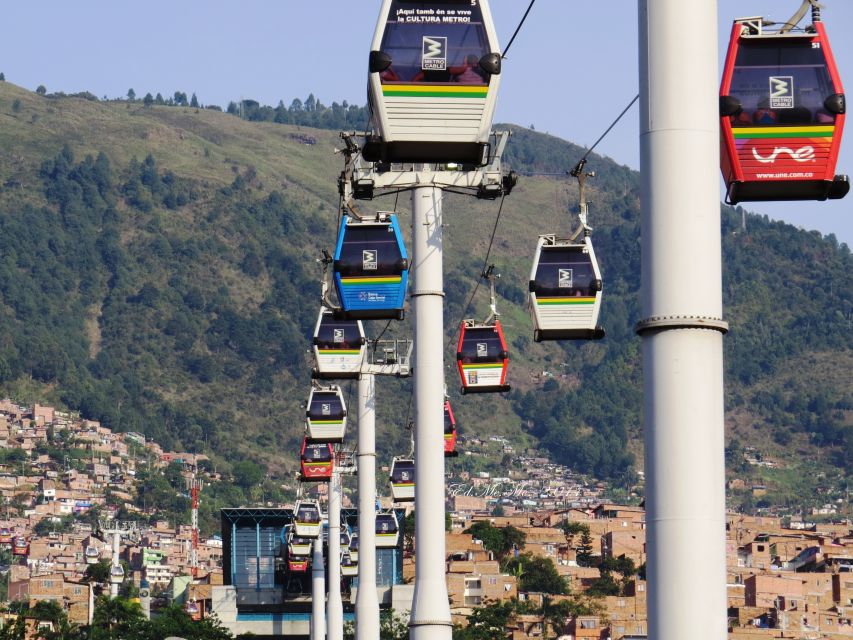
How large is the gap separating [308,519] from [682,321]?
5609 cm

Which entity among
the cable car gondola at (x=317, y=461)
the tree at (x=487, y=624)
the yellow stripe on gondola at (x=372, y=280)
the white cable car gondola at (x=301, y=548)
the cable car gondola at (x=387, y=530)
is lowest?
the tree at (x=487, y=624)

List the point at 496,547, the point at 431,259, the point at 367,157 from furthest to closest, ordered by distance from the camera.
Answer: the point at 496,547 < the point at 431,259 < the point at 367,157

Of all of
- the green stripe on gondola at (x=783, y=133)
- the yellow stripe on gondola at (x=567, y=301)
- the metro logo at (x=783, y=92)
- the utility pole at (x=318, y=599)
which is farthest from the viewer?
the utility pole at (x=318, y=599)

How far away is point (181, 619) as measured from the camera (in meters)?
124

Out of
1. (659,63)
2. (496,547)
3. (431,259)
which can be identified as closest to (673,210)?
(659,63)

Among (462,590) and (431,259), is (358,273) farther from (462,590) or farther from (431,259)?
(462,590)

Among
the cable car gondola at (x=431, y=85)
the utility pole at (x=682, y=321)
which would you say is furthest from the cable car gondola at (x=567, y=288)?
the utility pole at (x=682, y=321)

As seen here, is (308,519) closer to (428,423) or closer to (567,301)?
(567,301)

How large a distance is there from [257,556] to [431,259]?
120m

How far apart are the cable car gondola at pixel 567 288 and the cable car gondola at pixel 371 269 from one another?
147 cm

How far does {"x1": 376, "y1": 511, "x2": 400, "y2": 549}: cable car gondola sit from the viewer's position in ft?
181

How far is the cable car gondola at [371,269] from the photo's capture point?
76.0 feet

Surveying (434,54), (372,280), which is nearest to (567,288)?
(372,280)

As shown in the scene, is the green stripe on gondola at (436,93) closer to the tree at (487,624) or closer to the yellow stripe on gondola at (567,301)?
the yellow stripe on gondola at (567,301)
